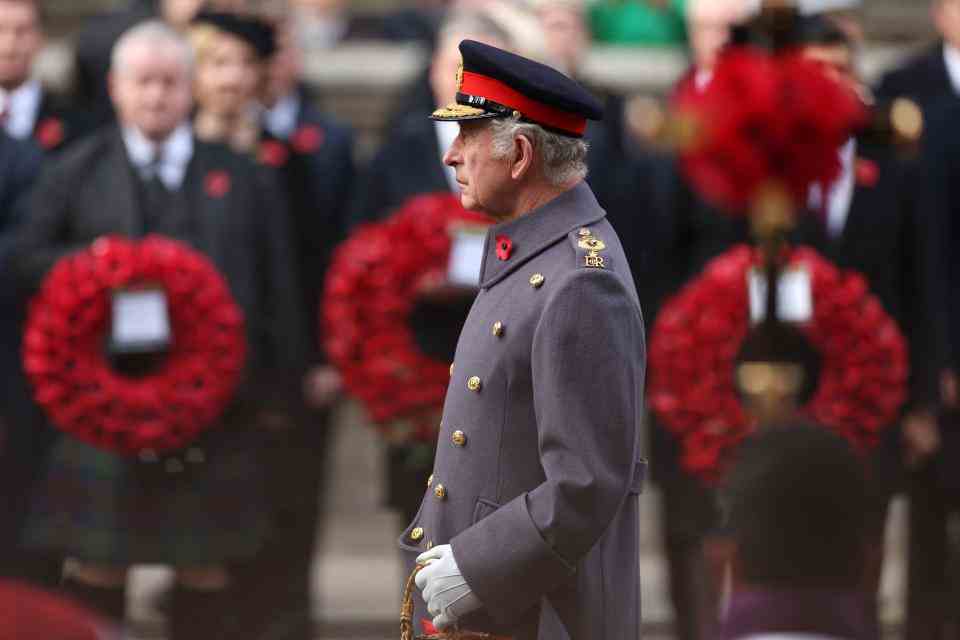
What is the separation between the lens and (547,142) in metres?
4.09

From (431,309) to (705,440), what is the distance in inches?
38.6

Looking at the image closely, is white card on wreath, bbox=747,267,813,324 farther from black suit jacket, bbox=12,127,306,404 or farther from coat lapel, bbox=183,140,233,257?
coat lapel, bbox=183,140,233,257

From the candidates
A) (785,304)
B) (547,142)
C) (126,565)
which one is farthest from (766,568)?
(126,565)

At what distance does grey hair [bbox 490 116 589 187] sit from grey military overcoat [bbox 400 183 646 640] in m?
0.04

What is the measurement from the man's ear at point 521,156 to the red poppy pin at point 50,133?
3857 mm

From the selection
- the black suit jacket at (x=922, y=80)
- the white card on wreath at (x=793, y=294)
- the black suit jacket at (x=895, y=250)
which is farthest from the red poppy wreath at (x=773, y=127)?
the black suit jacket at (x=922, y=80)

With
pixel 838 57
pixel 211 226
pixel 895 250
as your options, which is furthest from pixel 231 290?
pixel 895 250

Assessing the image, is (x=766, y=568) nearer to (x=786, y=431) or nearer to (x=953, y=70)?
(x=786, y=431)

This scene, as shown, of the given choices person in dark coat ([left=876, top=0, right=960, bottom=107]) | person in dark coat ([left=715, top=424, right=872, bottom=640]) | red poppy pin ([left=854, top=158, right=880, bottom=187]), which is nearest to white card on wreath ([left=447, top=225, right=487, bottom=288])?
red poppy pin ([left=854, top=158, right=880, bottom=187])

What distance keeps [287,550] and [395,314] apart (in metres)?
1.10

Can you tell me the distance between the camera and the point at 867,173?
23.8 feet

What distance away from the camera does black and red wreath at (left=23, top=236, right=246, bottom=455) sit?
6.74 metres

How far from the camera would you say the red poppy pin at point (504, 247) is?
4156mm

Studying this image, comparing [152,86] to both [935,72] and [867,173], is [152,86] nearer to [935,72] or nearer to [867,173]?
[867,173]
